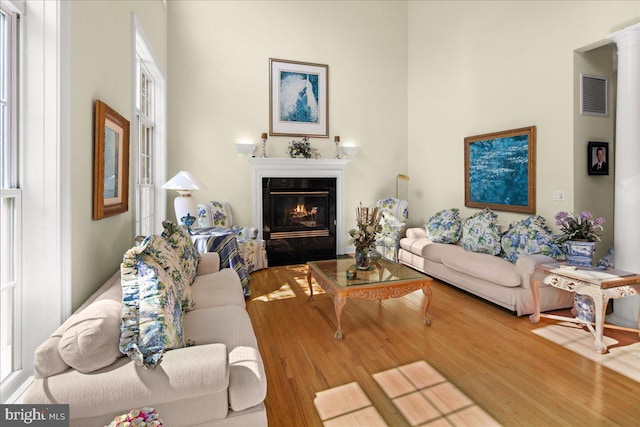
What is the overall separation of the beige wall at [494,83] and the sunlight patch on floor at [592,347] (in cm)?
133

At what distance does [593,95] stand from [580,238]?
172 centimetres

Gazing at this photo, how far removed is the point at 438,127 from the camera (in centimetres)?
570

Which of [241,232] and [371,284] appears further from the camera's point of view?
[241,232]

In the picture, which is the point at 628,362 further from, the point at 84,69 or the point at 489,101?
the point at 84,69

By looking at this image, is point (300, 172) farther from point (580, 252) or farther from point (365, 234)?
point (580, 252)

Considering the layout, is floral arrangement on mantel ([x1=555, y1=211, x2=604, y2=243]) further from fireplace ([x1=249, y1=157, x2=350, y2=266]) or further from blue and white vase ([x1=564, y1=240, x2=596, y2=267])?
fireplace ([x1=249, y1=157, x2=350, y2=266])

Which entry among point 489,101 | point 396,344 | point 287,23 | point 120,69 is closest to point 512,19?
point 489,101

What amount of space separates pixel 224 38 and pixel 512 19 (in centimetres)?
415

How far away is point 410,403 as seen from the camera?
2.03 meters

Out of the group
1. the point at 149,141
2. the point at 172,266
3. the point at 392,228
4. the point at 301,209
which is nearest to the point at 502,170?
the point at 392,228

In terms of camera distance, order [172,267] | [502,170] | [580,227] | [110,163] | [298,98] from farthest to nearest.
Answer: [298,98], [502,170], [580,227], [110,163], [172,267]

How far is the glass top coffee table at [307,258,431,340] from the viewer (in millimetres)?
2873

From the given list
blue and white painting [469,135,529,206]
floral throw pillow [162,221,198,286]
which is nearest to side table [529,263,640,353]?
blue and white painting [469,135,529,206]

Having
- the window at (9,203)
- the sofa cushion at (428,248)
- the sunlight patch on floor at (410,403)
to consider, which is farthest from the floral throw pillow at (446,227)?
the window at (9,203)
